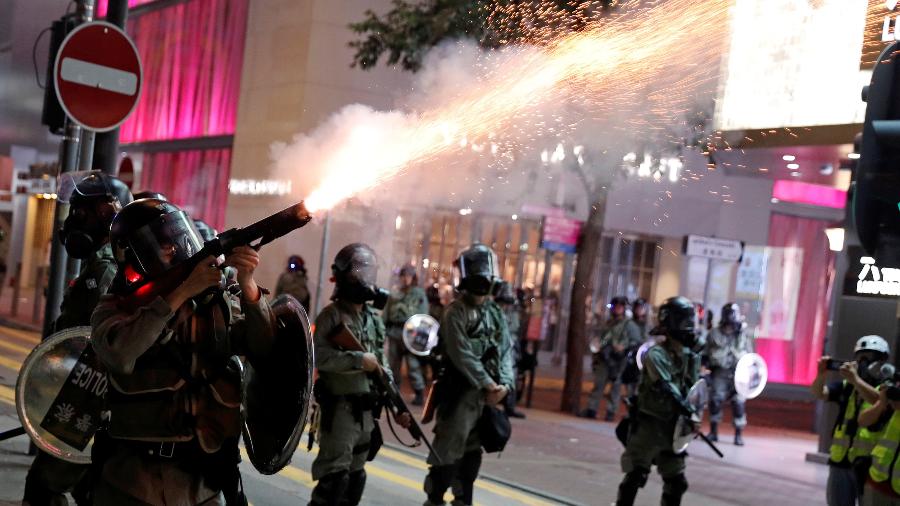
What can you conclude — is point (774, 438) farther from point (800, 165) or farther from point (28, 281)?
point (28, 281)

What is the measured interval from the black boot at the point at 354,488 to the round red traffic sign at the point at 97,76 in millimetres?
2815

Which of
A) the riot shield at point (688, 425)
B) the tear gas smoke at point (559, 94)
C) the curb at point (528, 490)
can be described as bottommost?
the curb at point (528, 490)

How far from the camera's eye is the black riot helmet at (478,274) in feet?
26.6

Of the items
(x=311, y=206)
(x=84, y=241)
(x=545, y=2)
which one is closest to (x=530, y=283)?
(x=545, y=2)

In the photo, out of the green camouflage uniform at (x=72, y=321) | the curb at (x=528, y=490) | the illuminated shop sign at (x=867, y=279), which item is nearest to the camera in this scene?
the green camouflage uniform at (x=72, y=321)

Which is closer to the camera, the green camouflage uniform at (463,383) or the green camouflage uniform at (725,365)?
the green camouflage uniform at (463,383)

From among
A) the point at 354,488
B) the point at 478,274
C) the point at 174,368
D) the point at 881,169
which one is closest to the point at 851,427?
the point at 478,274

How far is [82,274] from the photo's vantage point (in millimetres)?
5930

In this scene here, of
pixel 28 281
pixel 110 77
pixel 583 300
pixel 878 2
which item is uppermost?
pixel 878 2

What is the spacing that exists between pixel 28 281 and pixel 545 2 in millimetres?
27442

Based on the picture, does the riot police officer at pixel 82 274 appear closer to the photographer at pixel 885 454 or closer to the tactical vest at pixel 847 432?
the photographer at pixel 885 454

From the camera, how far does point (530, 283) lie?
25000 millimetres

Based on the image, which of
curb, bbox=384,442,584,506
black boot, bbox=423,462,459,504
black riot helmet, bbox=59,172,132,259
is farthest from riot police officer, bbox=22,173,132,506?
curb, bbox=384,442,584,506

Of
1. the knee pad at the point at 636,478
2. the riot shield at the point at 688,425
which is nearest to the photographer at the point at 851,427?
the riot shield at the point at 688,425
